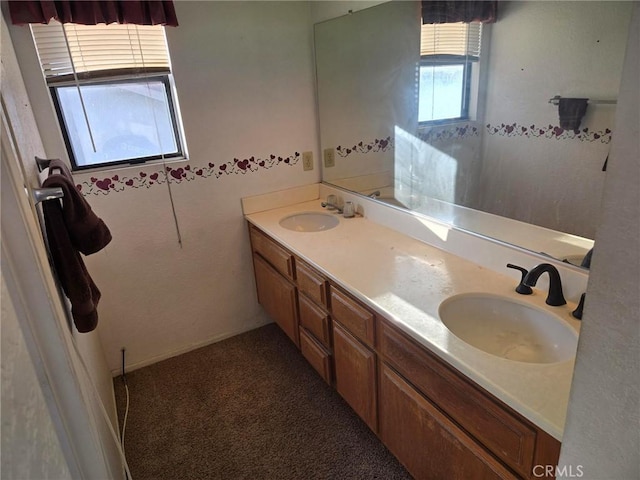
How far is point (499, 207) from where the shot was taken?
160 centimetres

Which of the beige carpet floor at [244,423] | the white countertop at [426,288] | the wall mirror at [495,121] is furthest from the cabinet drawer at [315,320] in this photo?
the wall mirror at [495,121]

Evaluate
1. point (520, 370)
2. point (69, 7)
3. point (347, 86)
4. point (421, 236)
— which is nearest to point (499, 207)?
point (421, 236)

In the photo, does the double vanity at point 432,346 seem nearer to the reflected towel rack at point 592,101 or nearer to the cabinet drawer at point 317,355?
the cabinet drawer at point 317,355

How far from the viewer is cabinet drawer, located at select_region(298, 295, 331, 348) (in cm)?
183

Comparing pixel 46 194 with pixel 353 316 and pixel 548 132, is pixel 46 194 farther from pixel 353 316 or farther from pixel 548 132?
pixel 548 132

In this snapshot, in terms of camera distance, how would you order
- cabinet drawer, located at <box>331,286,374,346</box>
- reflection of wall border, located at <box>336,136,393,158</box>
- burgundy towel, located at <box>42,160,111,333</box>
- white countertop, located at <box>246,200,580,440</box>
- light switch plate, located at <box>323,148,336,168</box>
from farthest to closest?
light switch plate, located at <box>323,148,336,168</box> < reflection of wall border, located at <box>336,136,393,158</box> < cabinet drawer, located at <box>331,286,374,346</box> < burgundy towel, located at <box>42,160,111,333</box> < white countertop, located at <box>246,200,580,440</box>

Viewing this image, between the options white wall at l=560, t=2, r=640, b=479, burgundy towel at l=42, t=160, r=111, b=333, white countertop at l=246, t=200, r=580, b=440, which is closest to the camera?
white wall at l=560, t=2, r=640, b=479

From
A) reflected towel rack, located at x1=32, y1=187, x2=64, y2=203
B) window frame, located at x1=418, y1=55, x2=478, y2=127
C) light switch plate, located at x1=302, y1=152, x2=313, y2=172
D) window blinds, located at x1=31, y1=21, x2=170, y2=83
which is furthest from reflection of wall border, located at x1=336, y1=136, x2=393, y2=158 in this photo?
reflected towel rack, located at x1=32, y1=187, x2=64, y2=203

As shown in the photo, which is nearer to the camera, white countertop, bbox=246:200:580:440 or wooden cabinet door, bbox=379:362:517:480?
white countertop, bbox=246:200:580:440

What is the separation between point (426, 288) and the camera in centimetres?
148

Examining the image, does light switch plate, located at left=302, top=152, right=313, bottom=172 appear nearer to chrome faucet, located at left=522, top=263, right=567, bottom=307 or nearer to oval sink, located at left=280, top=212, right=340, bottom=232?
oval sink, located at left=280, top=212, right=340, bottom=232

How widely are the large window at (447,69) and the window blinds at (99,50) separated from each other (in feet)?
4.28

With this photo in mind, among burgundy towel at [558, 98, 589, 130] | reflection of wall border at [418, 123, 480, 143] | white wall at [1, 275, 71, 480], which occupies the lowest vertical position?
white wall at [1, 275, 71, 480]

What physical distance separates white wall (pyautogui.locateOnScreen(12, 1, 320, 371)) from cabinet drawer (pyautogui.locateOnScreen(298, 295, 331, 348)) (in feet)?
2.32
